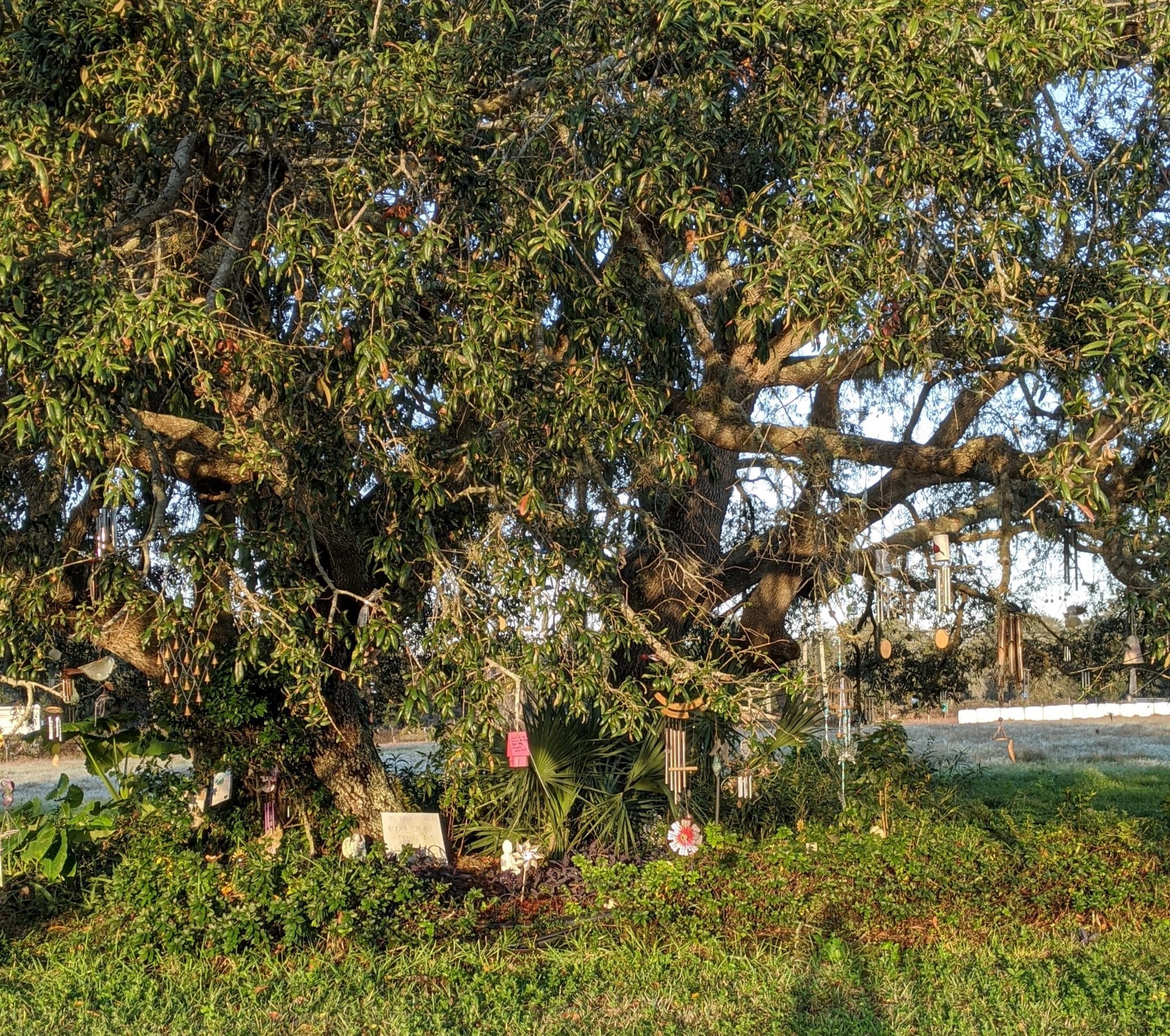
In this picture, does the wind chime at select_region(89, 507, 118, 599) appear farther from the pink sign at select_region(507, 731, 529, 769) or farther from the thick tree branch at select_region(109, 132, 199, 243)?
the pink sign at select_region(507, 731, 529, 769)

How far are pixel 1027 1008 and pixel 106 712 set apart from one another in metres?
7.03

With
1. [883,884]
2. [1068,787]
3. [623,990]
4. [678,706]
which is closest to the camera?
[623,990]

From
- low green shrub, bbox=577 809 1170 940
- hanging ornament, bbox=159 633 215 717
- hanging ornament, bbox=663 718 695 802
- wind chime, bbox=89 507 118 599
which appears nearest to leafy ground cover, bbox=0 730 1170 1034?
low green shrub, bbox=577 809 1170 940

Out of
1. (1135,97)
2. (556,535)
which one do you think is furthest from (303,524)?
(1135,97)

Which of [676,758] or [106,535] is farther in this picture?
[676,758]

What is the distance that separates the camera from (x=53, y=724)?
7707 mm

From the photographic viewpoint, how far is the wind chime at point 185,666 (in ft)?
22.9

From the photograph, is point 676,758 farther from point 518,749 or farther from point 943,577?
point 943,577

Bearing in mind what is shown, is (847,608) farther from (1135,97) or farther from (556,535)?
(1135,97)

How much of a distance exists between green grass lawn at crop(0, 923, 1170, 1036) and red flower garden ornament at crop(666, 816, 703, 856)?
0.81 metres

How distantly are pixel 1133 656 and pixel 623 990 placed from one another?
3.38 metres

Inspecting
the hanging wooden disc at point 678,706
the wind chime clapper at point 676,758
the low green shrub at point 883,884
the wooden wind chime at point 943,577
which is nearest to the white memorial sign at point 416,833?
the low green shrub at point 883,884

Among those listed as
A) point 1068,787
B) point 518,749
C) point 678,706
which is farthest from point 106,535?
point 1068,787

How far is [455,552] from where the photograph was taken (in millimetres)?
6840
